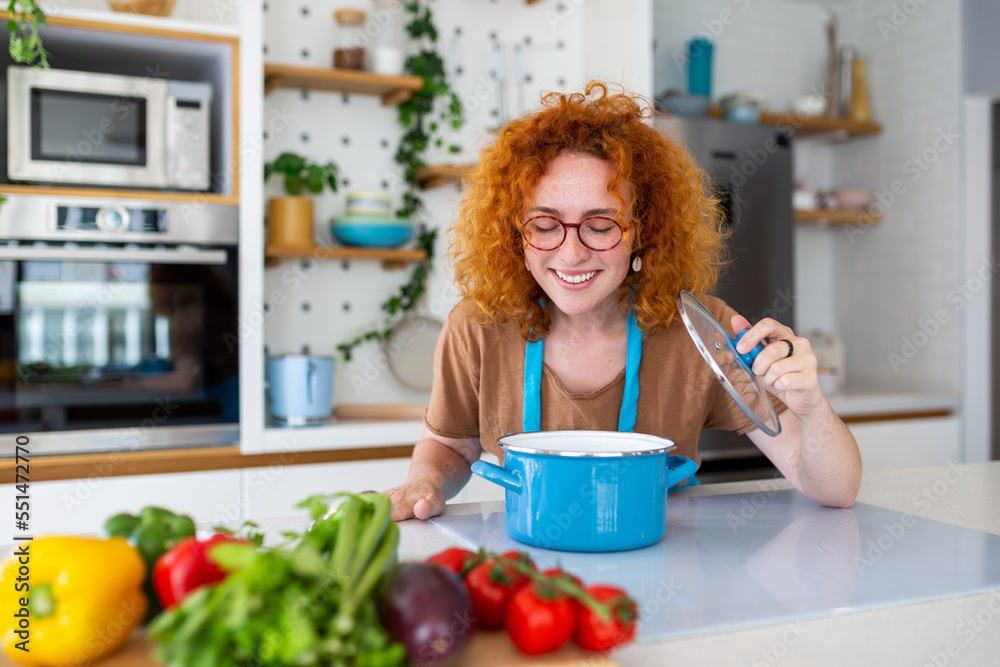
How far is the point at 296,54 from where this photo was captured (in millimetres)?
2756

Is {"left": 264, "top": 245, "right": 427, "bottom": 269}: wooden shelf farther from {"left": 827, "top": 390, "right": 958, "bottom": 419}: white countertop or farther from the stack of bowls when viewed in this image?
{"left": 827, "top": 390, "right": 958, "bottom": 419}: white countertop

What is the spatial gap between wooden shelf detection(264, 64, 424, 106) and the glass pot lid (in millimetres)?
1868

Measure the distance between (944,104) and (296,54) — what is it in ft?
8.37

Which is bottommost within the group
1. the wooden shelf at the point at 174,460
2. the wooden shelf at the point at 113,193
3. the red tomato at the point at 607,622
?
the wooden shelf at the point at 174,460

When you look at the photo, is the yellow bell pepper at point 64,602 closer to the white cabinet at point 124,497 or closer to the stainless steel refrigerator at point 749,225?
the white cabinet at point 124,497

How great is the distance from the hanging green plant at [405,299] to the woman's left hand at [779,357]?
1.84 metres

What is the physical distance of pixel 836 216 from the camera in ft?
11.2

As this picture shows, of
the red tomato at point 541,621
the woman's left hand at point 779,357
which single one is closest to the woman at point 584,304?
the woman's left hand at point 779,357

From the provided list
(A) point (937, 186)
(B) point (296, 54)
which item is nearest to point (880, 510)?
(B) point (296, 54)

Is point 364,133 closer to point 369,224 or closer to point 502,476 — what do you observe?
point 369,224

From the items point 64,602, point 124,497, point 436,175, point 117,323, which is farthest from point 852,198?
point 64,602

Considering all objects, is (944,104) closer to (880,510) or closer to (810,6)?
(810,6)

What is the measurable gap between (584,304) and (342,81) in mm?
1633

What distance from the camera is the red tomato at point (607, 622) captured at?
607 mm
